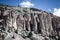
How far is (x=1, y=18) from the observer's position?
57.9 m

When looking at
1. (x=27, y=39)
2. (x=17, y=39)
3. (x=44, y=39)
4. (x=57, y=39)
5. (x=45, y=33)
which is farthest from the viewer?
(x=45, y=33)

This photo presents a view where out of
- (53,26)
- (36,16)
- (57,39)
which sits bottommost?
(57,39)

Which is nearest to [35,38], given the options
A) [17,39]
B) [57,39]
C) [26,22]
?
[17,39]

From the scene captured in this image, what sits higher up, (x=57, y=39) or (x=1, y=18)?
(x=1, y=18)

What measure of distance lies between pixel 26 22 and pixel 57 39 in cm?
1477

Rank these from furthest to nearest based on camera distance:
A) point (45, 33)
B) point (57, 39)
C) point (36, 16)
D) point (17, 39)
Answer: point (36, 16)
point (45, 33)
point (57, 39)
point (17, 39)

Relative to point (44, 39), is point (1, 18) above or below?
above

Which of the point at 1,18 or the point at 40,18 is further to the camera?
the point at 40,18

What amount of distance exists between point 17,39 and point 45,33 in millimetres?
25347

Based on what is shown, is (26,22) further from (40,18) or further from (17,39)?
(17,39)

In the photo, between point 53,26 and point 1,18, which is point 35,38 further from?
point 53,26

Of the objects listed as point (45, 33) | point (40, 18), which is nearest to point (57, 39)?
point (45, 33)

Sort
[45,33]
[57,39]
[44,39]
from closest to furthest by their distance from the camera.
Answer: [44,39] < [57,39] < [45,33]

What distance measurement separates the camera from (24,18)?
6850 centimetres
